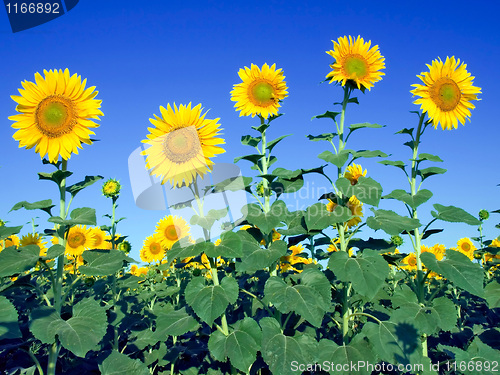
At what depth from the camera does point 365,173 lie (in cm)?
448

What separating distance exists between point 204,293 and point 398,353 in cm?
156

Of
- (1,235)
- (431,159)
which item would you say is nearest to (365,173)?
(431,159)

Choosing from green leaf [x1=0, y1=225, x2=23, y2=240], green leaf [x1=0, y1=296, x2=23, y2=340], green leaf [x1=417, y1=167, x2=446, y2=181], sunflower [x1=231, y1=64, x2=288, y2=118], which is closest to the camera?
green leaf [x1=0, y1=296, x2=23, y2=340]

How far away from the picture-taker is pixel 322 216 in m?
3.38

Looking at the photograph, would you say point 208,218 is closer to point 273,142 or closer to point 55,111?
point 273,142

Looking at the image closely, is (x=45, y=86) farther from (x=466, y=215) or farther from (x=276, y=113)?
(x=466, y=215)

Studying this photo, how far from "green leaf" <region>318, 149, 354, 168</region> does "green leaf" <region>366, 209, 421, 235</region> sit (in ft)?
1.77

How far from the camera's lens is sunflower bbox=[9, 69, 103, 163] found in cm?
314

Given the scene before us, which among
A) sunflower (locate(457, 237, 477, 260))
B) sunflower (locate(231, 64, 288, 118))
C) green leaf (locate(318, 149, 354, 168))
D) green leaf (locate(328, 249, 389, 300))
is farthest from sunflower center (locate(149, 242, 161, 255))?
sunflower (locate(457, 237, 477, 260))

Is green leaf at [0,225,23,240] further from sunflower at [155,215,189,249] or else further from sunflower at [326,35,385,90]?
sunflower at [326,35,385,90]

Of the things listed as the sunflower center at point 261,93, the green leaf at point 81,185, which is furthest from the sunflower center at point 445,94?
the green leaf at point 81,185

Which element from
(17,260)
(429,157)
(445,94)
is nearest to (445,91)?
(445,94)

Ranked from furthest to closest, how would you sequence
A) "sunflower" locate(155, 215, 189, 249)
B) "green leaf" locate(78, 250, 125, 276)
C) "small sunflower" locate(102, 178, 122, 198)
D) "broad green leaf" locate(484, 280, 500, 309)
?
"sunflower" locate(155, 215, 189, 249) < "small sunflower" locate(102, 178, 122, 198) < "broad green leaf" locate(484, 280, 500, 309) < "green leaf" locate(78, 250, 125, 276)

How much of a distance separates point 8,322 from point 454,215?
361 cm
